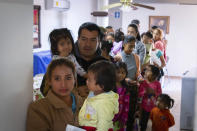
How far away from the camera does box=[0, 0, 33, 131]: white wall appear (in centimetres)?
97

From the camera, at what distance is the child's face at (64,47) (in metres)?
1.91

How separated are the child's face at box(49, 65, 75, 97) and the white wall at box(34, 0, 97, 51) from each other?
Answer: 4262mm

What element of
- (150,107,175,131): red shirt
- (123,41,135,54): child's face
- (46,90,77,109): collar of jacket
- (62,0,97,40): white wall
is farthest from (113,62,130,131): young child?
(62,0,97,40): white wall

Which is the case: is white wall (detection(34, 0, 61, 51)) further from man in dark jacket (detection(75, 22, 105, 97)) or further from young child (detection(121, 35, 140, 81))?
man in dark jacket (detection(75, 22, 105, 97))

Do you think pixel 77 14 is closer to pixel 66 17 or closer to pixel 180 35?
pixel 66 17

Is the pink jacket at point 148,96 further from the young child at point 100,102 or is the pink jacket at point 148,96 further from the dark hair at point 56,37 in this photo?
the young child at point 100,102

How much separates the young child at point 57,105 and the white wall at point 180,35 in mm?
7346

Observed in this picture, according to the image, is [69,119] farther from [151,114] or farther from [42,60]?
[42,60]

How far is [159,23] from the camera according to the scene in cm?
852

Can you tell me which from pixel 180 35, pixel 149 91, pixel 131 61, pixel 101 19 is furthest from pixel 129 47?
pixel 180 35

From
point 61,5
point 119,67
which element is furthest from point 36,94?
point 61,5

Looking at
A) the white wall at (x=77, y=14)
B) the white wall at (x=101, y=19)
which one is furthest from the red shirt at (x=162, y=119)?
the white wall at (x=101, y=19)

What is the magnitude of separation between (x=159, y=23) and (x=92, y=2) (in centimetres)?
231

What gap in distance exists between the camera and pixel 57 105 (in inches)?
52.5
